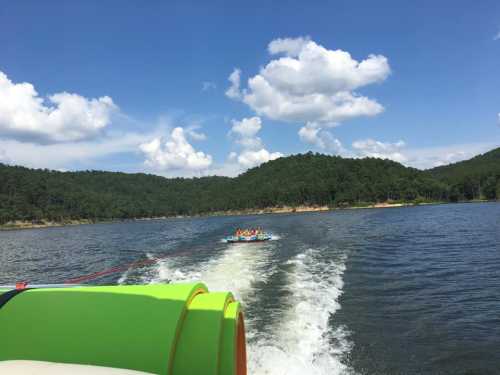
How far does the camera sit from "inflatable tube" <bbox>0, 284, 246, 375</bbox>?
315 centimetres

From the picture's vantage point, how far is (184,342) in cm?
324

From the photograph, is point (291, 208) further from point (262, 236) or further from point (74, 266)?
point (74, 266)

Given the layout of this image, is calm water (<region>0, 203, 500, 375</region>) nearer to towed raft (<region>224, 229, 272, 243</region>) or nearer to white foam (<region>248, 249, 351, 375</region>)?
white foam (<region>248, 249, 351, 375</region>)

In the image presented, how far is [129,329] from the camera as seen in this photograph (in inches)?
128

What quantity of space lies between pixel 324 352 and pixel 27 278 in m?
22.1

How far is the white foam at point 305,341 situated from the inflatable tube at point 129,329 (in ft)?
14.6

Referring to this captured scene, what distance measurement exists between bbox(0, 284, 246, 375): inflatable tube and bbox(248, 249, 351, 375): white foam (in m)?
4.44

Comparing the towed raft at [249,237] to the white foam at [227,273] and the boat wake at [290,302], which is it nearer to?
the white foam at [227,273]

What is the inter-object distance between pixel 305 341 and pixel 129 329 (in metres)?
6.37

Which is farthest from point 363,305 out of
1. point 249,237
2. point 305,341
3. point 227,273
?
point 249,237

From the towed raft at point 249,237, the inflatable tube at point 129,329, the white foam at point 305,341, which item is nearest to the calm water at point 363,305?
the white foam at point 305,341

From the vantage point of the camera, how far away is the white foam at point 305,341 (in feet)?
24.3

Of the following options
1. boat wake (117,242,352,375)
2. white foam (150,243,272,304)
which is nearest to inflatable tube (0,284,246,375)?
boat wake (117,242,352,375)

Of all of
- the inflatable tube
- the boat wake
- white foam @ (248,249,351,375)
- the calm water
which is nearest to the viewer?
the inflatable tube
